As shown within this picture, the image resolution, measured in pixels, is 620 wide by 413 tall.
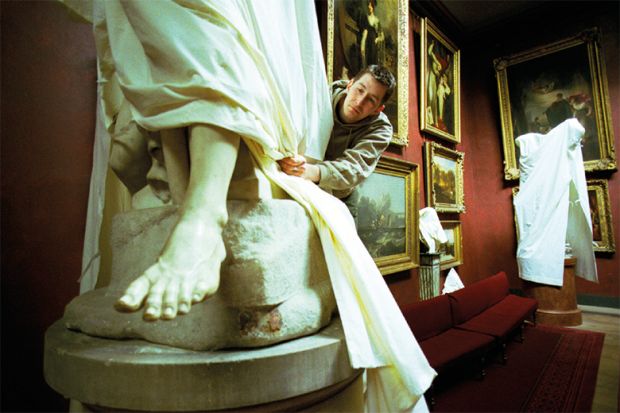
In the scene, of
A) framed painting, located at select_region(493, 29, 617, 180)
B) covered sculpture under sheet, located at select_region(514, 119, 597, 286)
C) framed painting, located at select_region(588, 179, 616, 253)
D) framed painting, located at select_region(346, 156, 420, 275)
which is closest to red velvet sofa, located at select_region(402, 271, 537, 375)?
framed painting, located at select_region(346, 156, 420, 275)

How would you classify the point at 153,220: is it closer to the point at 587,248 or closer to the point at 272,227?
the point at 272,227

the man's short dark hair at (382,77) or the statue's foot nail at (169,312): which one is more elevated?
the man's short dark hair at (382,77)

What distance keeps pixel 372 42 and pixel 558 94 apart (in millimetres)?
3455

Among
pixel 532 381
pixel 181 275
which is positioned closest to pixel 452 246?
pixel 532 381

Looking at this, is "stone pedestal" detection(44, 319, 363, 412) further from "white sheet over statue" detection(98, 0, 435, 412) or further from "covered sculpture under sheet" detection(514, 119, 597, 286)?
"covered sculpture under sheet" detection(514, 119, 597, 286)

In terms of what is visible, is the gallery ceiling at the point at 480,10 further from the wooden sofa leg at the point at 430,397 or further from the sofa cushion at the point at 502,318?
the wooden sofa leg at the point at 430,397

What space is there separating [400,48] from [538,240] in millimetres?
2578

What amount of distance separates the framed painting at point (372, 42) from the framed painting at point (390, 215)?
0.33 m

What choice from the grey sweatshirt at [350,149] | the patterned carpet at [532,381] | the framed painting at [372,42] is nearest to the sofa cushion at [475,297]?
the patterned carpet at [532,381]

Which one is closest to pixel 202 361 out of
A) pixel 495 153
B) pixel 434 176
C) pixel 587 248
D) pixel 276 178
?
pixel 276 178

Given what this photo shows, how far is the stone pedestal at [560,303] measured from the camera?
377cm

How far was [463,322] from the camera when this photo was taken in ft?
9.30

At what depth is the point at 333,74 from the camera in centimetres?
272

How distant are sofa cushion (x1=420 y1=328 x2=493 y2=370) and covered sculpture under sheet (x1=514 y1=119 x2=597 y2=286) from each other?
1.89m
